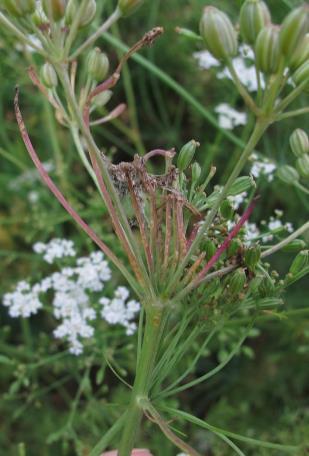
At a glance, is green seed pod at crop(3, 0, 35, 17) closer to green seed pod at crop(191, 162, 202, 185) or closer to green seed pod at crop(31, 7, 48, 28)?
green seed pod at crop(31, 7, 48, 28)

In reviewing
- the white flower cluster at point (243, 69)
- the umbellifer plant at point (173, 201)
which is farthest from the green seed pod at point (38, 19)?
the white flower cluster at point (243, 69)

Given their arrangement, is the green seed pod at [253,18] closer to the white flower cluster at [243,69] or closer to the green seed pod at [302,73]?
the green seed pod at [302,73]

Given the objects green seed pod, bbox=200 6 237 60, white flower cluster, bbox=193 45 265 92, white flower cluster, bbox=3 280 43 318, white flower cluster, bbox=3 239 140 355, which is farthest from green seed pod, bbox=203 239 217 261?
white flower cluster, bbox=193 45 265 92

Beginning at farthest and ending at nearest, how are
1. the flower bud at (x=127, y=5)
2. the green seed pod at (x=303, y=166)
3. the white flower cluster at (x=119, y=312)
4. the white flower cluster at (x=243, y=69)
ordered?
the white flower cluster at (x=243, y=69)
the white flower cluster at (x=119, y=312)
the green seed pod at (x=303, y=166)
the flower bud at (x=127, y=5)

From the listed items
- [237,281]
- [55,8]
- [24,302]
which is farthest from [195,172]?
[24,302]

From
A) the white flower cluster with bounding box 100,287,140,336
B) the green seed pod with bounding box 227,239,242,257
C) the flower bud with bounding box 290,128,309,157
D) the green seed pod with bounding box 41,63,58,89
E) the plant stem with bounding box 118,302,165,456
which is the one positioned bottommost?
the plant stem with bounding box 118,302,165,456

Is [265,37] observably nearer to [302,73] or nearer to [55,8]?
[302,73]

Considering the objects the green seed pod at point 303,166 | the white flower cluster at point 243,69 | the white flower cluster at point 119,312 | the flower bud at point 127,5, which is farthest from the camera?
the white flower cluster at point 243,69

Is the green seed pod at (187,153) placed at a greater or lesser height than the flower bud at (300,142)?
greater
